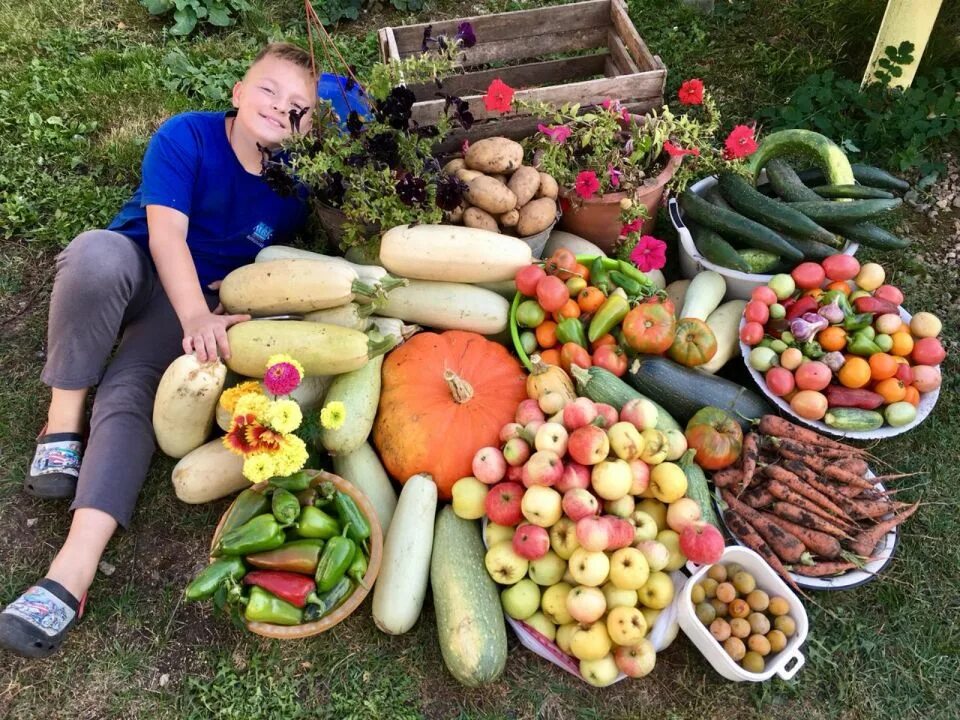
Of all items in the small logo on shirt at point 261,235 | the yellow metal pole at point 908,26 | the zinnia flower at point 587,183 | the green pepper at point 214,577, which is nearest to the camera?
the green pepper at point 214,577

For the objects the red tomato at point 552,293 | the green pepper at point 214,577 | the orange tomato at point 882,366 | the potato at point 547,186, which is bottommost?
the green pepper at point 214,577

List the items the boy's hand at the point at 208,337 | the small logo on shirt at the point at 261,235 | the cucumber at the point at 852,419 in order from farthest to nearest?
1. the small logo on shirt at the point at 261,235
2. the cucumber at the point at 852,419
3. the boy's hand at the point at 208,337

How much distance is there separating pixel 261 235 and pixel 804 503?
256 centimetres

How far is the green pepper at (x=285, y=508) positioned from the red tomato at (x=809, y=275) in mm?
2271

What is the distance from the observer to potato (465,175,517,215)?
2.83m

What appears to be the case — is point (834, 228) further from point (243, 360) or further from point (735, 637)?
point (243, 360)

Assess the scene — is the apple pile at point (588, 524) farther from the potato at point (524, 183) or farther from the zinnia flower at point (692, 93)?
the zinnia flower at point (692, 93)

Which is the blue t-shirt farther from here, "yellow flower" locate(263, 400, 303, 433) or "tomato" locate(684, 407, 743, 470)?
"tomato" locate(684, 407, 743, 470)

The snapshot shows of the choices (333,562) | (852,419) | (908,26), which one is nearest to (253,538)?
(333,562)

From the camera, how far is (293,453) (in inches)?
79.2

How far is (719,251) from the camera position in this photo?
3.04 metres

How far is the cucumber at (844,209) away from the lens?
3018 mm

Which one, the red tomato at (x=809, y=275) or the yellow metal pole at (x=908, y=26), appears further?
the yellow metal pole at (x=908, y=26)

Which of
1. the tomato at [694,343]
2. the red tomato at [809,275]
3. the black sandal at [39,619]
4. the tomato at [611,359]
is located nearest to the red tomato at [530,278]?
the tomato at [611,359]
